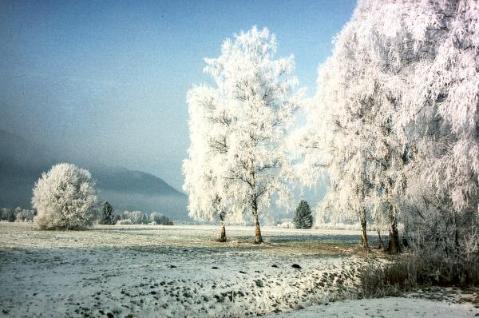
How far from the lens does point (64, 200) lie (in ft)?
115

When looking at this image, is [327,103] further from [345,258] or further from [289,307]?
[289,307]

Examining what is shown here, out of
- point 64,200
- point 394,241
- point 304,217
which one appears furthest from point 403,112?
point 304,217

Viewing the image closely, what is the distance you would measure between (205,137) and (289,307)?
52.8 feet

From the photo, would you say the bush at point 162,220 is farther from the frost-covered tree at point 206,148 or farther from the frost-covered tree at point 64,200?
the frost-covered tree at point 206,148

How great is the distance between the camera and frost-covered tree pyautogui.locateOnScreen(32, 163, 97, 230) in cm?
3494

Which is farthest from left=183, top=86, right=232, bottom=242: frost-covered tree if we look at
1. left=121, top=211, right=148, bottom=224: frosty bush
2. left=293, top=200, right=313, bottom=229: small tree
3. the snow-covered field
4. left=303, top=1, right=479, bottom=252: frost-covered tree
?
left=121, top=211, right=148, bottom=224: frosty bush

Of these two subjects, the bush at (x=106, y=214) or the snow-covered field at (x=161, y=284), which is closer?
the snow-covered field at (x=161, y=284)

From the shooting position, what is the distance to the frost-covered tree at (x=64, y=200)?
115ft

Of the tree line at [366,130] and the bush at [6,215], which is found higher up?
the tree line at [366,130]

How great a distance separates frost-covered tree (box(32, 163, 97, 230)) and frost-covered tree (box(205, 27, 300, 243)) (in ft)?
58.2

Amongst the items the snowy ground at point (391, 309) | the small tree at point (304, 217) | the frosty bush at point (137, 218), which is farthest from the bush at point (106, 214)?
the snowy ground at point (391, 309)

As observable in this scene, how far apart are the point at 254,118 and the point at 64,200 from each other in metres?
21.1

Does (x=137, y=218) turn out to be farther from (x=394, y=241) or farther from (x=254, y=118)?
(x=394, y=241)

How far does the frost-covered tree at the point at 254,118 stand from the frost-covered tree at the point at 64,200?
58.2ft
